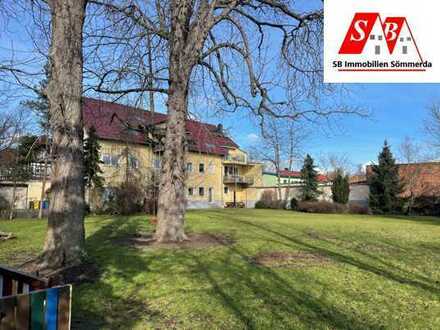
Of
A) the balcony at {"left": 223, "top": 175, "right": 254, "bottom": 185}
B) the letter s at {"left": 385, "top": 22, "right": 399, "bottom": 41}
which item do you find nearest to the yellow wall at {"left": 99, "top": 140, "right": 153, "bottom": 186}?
the balcony at {"left": 223, "top": 175, "right": 254, "bottom": 185}

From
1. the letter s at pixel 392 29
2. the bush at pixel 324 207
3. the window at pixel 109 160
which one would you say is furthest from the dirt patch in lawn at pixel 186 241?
the window at pixel 109 160

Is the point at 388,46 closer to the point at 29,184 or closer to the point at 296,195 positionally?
the point at 29,184

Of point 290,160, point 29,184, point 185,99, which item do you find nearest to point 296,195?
point 290,160

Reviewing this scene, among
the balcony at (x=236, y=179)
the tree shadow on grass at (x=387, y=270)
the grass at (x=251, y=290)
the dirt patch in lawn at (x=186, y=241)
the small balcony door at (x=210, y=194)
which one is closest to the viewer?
the grass at (x=251, y=290)

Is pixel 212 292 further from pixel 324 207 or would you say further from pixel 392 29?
pixel 324 207

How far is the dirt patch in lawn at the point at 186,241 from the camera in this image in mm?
9711

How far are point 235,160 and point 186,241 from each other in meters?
48.2

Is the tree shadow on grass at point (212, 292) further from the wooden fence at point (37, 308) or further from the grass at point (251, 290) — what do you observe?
the wooden fence at point (37, 308)

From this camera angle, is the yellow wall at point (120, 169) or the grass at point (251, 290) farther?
the yellow wall at point (120, 169)

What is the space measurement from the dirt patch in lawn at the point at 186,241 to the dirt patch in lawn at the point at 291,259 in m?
1.70

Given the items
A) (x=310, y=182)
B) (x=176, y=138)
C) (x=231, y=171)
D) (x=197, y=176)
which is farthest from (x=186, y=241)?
(x=231, y=171)

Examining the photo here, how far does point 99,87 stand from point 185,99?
7.15ft

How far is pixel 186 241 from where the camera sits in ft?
33.9

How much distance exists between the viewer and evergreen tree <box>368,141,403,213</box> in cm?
3722
